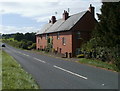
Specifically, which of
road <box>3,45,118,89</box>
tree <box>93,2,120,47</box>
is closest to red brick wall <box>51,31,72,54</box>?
tree <box>93,2,120,47</box>

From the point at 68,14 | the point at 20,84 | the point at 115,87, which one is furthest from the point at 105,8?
the point at 68,14

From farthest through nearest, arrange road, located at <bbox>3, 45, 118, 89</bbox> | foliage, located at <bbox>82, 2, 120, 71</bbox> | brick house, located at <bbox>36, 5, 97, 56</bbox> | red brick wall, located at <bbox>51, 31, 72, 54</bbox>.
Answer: red brick wall, located at <bbox>51, 31, 72, 54</bbox> < brick house, located at <bbox>36, 5, 97, 56</bbox> < foliage, located at <bbox>82, 2, 120, 71</bbox> < road, located at <bbox>3, 45, 118, 89</bbox>

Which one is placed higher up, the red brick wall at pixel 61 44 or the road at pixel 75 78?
the red brick wall at pixel 61 44

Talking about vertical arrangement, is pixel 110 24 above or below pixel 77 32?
above

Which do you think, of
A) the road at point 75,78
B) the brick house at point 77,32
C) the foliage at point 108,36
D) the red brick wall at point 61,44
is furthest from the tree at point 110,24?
the red brick wall at point 61,44

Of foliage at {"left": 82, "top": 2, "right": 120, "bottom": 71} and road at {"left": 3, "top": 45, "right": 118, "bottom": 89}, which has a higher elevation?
foliage at {"left": 82, "top": 2, "right": 120, "bottom": 71}

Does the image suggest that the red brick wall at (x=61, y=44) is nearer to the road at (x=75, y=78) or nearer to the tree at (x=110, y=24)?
the tree at (x=110, y=24)

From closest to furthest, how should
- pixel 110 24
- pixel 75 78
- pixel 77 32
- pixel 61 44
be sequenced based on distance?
pixel 75 78, pixel 110 24, pixel 77 32, pixel 61 44

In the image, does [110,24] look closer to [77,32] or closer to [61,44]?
[77,32]

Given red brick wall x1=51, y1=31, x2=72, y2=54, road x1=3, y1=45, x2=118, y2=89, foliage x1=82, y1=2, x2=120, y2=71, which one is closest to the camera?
road x1=3, y1=45, x2=118, y2=89

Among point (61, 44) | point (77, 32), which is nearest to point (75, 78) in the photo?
point (77, 32)

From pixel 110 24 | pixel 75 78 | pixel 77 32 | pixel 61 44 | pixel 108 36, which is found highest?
pixel 110 24

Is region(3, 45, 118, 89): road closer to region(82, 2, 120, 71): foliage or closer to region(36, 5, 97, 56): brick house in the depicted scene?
region(82, 2, 120, 71): foliage

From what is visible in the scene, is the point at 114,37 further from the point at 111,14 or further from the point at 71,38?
the point at 71,38
